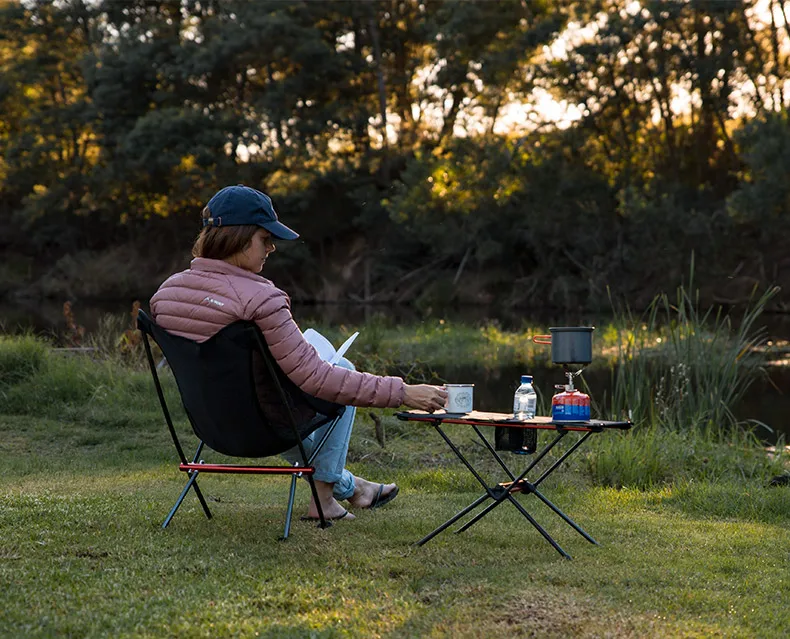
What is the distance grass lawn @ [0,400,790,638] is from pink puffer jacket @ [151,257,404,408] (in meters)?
0.59

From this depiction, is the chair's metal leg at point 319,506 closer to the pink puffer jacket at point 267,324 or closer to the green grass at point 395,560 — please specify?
the green grass at point 395,560

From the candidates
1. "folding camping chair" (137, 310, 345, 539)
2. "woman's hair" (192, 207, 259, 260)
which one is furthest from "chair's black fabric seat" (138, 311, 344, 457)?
"woman's hair" (192, 207, 259, 260)

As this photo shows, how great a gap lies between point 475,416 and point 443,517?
101 cm

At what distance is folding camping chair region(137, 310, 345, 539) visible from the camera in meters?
3.89

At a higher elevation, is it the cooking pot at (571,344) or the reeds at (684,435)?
the cooking pot at (571,344)

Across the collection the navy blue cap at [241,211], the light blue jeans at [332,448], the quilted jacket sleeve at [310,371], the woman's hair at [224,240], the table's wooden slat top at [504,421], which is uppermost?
the navy blue cap at [241,211]

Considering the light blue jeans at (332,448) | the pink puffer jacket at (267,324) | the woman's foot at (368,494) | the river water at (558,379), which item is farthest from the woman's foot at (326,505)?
the river water at (558,379)

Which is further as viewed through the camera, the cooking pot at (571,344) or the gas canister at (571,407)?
the cooking pot at (571,344)

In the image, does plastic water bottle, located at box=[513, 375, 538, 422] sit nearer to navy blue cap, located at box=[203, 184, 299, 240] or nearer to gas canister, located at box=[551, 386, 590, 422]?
gas canister, located at box=[551, 386, 590, 422]

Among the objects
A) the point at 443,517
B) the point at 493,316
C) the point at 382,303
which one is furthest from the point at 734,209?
the point at 443,517

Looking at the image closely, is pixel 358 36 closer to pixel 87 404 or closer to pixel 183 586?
pixel 87 404

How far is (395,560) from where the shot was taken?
3.93m

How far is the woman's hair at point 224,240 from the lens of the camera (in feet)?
13.1

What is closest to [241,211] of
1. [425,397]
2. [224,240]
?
[224,240]
